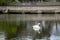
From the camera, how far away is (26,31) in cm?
379

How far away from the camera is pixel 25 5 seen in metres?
6.04

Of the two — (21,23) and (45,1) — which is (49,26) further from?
(45,1)

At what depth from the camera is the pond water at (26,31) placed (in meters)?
3.38

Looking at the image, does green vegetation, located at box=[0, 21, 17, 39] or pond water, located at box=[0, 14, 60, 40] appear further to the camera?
green vegetation, located at box=[0, 21, 17, 39]

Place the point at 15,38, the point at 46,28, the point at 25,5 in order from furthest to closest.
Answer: the point at 25,5, the point at 46,28, the point at 15,38

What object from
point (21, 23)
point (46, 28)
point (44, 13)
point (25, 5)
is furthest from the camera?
point (25, 5)

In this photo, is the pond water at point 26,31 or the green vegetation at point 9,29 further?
the green vegetation at point 9,29

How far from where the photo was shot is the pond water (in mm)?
3375

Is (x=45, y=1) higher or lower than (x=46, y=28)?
higher

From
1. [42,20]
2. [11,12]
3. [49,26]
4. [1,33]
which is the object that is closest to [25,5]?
[11,12]

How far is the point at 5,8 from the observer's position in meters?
5.76

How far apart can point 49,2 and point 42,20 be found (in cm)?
163

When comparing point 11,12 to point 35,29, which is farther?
point 11,12

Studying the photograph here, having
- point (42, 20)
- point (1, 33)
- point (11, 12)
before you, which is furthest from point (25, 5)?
point (1, 33)
